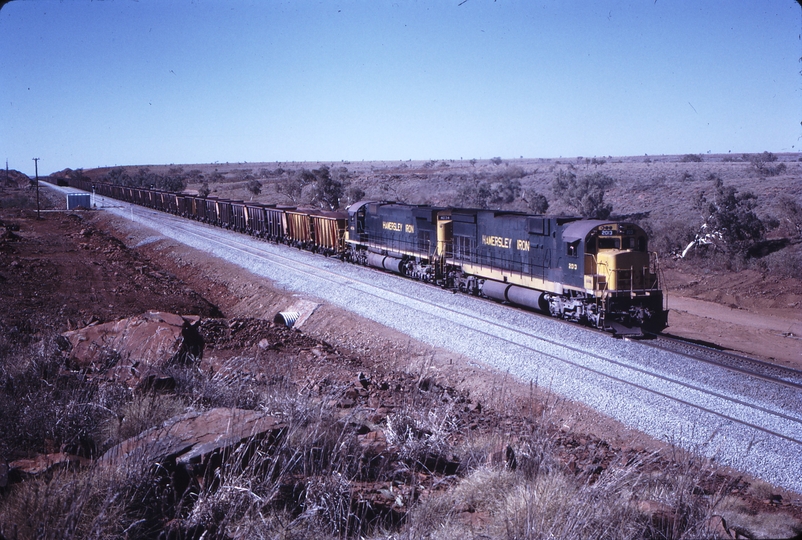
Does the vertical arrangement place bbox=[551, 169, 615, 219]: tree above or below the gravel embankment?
above

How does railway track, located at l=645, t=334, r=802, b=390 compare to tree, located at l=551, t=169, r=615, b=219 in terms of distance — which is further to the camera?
tree, located at l=551, t=169, r=615, b=219

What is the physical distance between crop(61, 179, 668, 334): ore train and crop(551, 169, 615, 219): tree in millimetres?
14923

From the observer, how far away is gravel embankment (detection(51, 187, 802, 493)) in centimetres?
958

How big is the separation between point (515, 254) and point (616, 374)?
8.45 metres

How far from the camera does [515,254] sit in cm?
2088

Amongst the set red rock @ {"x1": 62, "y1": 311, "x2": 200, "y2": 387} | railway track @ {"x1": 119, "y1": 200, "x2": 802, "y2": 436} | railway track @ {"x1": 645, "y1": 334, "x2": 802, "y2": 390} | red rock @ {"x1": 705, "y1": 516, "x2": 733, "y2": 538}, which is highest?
red rock @ {"x1": 62, "y1": 311, "x2": 200, "y2": 387}

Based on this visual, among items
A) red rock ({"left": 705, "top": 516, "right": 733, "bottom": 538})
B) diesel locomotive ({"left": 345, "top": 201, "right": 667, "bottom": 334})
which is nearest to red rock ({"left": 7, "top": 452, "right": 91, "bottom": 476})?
red rock ({"left": 705, "top": 516, "right": 733, "bottom": 538})

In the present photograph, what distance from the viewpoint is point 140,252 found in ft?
126

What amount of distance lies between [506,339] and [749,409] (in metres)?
6.31

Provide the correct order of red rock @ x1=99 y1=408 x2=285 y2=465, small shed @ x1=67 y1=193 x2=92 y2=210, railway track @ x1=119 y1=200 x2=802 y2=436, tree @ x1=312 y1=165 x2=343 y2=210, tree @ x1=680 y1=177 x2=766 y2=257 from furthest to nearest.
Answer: small shed @ x1=67 y1=193 x2=92 y2=210
tree @ x1=312 y1=165 x2=343 y2=210
tree @ x1=680 y1=177 x2=766 y2=257
railway track @ x1=119 y1=200 x2=802 y2=436
red rock @ x1=99 y1=408 x2=285 y2=465

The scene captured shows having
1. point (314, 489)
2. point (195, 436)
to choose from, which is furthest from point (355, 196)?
point (314, 489)

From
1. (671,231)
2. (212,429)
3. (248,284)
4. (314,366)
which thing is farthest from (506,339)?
(671,231)

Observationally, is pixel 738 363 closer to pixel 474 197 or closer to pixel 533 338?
pixel 533 338

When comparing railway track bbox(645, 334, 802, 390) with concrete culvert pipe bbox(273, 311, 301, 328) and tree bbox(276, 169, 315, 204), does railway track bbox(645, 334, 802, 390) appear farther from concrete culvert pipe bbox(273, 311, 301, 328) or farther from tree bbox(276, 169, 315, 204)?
tree bbox(276, 169, 315, 204)
